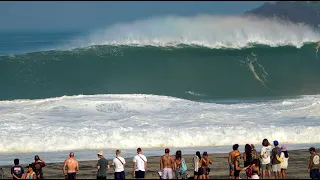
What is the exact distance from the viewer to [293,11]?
7881 centimetres

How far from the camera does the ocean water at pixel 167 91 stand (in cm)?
2433

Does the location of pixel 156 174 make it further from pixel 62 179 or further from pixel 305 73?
pixel 305 73

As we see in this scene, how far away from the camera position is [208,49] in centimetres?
4500

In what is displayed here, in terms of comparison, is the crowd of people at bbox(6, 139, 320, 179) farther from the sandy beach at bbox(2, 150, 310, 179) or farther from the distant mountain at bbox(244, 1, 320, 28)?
the distant mountain at bbox(244, 1, 320, 28)

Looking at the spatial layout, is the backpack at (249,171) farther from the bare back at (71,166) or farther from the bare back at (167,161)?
the bare back at (71,166)

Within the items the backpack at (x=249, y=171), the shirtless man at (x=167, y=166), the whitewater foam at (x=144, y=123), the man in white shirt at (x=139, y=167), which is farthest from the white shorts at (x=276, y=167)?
the whitewater foam at (x=144, y=123)

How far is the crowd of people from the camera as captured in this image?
1784 centimetres

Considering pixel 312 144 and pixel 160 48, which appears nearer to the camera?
pixel 312 144

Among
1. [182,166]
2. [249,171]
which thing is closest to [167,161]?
[182,166]

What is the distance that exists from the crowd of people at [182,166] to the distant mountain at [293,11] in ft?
155

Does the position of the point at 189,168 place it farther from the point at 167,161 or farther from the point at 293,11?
the point at 293,11

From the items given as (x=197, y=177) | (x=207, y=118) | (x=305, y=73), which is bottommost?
(x=197, y=177)

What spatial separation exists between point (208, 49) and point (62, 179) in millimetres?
27258

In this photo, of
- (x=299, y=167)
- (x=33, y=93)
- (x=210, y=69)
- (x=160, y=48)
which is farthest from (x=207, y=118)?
(x=160, y=48)
